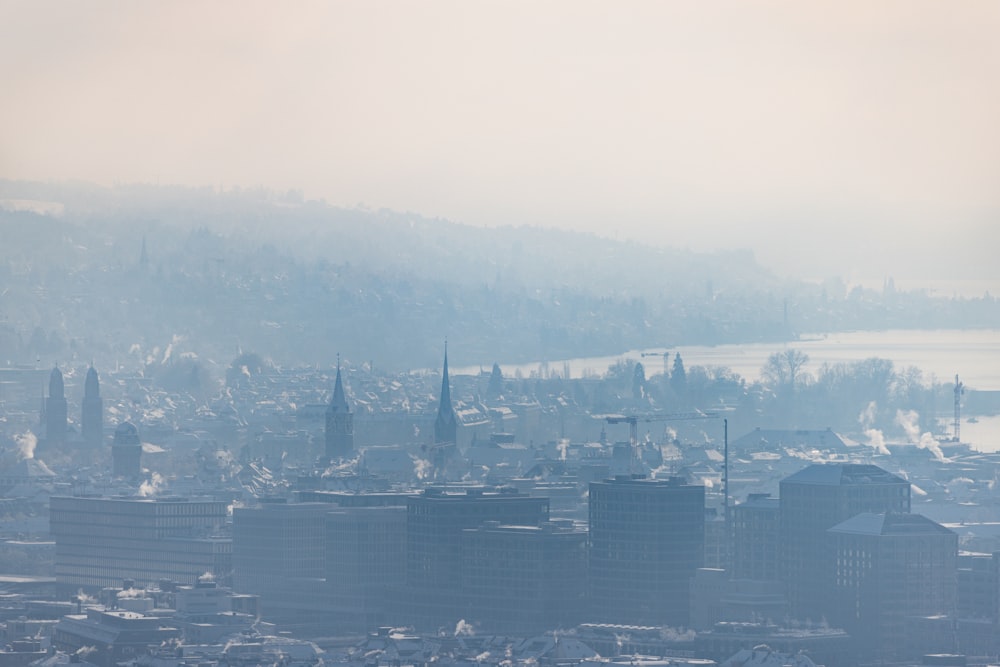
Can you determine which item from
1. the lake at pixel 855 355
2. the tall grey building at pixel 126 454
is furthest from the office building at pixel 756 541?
the lake at pixel 855 355

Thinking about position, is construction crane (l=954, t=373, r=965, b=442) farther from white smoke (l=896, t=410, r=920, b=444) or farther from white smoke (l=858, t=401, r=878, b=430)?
white smoke (l=858, t=401, r=878, b=430)

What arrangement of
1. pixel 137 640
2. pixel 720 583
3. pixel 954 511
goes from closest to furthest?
pixel 137 640
pixel 720 583
pixel 954 511

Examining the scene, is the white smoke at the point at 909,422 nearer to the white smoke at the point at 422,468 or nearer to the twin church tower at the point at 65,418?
the white smoke at the point at 422,468

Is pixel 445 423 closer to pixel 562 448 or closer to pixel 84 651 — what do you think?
pixel 562 448

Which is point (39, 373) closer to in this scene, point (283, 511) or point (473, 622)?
point (283, 511)

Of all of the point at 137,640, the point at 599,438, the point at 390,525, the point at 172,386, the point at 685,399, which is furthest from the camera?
the point at 172,386

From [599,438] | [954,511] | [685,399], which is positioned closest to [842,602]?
[954,511]

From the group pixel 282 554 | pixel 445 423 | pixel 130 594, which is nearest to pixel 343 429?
pixel 445 423
